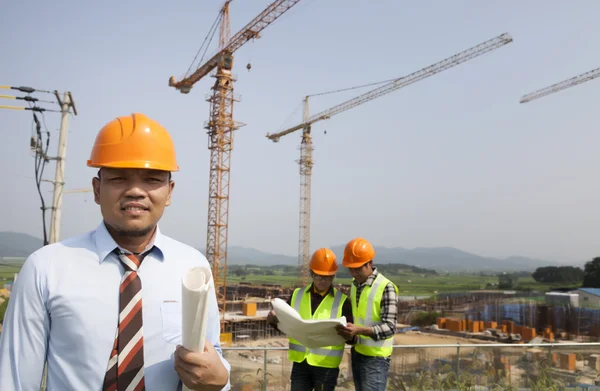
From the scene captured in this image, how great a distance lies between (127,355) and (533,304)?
6188cm

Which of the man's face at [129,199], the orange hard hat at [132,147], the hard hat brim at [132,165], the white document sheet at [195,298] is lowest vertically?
the white document sheet at [195,298]

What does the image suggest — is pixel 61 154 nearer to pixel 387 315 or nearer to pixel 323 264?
pixel 323 264

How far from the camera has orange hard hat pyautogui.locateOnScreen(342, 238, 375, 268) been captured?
14.2ft

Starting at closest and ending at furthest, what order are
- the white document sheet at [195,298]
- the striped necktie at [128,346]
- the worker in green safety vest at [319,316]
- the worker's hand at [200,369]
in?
the white document sheet at [195,298] → the worker's hand at [200,369] → the striped necktie at [128,346] → the worker in green safety vest at [319,316]

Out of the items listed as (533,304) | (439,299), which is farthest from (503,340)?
(439,299)

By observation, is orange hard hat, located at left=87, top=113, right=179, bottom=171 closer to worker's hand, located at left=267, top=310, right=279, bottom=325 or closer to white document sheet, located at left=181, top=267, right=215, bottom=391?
white document sheet, located at left=181, top=267, right=215, bottom=391

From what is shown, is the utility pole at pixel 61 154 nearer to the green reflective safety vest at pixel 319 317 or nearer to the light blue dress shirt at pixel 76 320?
the green reflective safety vest at pixel 319 317

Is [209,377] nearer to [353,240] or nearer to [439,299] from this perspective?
[353,240]

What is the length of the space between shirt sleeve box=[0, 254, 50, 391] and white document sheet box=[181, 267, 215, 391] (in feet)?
1.72

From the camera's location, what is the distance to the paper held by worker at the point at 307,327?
3.66m

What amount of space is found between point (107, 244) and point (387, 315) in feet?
9.43

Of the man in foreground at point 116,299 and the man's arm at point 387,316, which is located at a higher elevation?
the man in foreground at point 116,299

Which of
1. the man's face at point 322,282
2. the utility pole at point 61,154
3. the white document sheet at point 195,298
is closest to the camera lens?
the white document sheet at point 195,298

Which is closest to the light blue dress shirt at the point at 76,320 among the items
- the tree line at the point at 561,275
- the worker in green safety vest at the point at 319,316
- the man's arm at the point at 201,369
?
the man's arm at the point at 201,369
